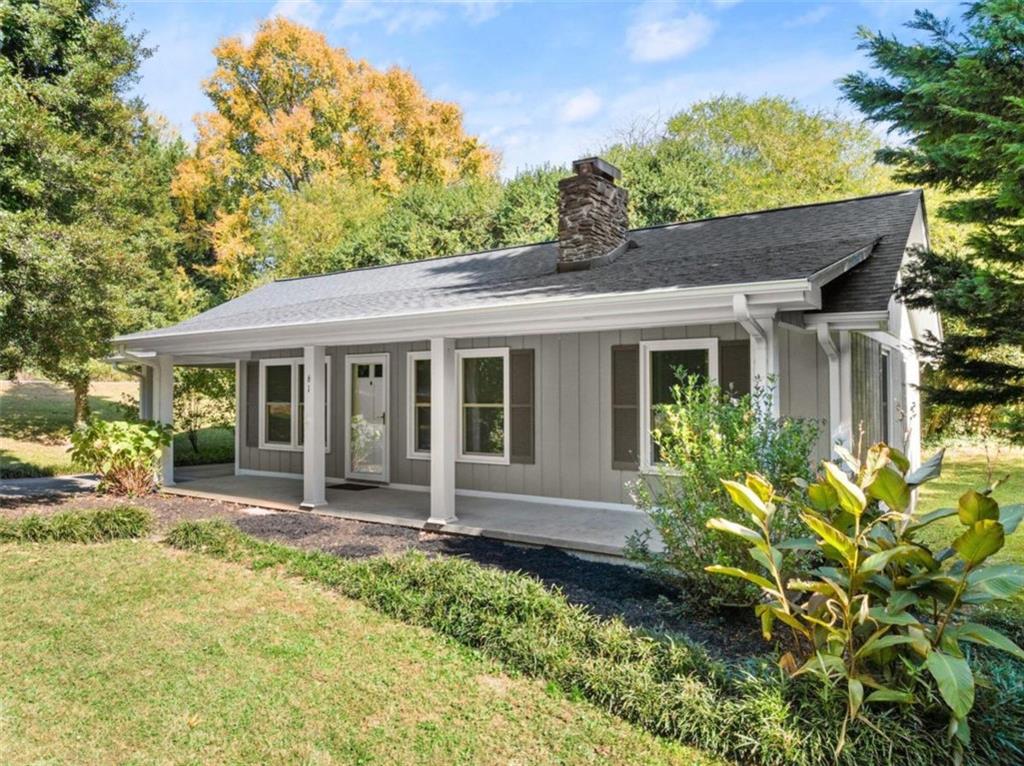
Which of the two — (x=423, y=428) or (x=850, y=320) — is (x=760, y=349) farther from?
(x=423, y=428)

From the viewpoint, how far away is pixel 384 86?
81.1 feet

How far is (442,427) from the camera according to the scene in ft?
23.1

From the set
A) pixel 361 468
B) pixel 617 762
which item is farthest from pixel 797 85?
pixel 617 762

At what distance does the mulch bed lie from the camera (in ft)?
13.9

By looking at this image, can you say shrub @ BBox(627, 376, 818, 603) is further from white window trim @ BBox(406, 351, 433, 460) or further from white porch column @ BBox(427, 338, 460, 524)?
white window trim @ BBox(406, 351, 433, 460)

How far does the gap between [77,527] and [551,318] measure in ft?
17.2

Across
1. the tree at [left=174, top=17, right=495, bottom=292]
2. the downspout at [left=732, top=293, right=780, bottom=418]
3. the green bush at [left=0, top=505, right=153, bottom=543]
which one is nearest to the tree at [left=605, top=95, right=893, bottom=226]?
the tree at [left=174, top=17, right=495, bottom=292]

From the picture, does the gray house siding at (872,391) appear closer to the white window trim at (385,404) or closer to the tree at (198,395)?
the white window trim at (385,404)

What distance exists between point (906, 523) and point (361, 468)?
27.7 ft

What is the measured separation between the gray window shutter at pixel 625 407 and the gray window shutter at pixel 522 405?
3.78 ft

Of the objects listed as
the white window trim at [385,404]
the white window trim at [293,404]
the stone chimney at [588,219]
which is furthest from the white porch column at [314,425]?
the stone chimney at [588,219]

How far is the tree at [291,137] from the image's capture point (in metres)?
22.8

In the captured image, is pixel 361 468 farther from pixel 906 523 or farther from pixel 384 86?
pixel 384 86

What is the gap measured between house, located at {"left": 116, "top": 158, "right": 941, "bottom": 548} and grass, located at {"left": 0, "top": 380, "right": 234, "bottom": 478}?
350 centimetres
